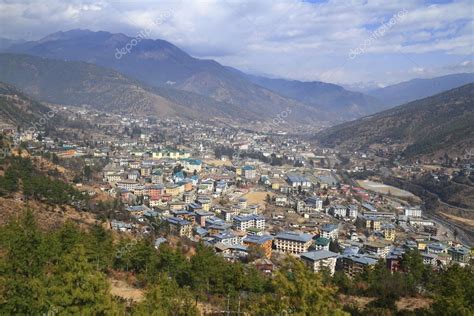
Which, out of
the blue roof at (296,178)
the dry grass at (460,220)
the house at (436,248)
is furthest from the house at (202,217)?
the dry grass at (460,220)

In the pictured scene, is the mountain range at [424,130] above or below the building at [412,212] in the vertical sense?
above

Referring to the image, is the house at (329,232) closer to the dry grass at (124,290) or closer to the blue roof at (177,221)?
the blue roof at (177,221)

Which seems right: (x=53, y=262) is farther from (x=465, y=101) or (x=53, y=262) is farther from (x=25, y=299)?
(x=465, y=101)

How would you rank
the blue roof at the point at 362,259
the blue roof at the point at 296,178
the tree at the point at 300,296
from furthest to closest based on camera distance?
the blue roof at the point at 296,178 < the blue roof at the point at 362,259 < the tree at the point at 300,296

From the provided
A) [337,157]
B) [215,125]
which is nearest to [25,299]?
[337,157]

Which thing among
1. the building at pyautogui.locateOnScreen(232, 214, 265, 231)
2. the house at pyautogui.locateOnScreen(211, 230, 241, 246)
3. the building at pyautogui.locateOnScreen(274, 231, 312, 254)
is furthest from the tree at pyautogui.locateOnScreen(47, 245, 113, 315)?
the building at pyautogui.locateOnScreen(232, 214, 265, 231)

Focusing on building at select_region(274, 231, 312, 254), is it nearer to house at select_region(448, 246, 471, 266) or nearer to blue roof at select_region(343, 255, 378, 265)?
blue roof at select_region(343, 255, 378, 265)
